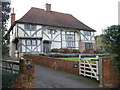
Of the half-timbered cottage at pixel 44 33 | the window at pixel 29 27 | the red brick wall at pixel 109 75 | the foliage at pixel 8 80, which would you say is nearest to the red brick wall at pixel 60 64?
the red brick wall at pixel 109 75

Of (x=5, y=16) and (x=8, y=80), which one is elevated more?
(x=5, y=16)

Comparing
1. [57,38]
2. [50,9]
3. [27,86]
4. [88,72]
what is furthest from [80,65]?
[50,9]

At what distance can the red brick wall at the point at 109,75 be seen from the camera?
656 cm

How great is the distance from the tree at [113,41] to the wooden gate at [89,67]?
887mm

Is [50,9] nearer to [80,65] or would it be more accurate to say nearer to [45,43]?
[45,43]

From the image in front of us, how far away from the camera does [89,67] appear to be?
7695 mm

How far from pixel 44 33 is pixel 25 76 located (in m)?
17.8

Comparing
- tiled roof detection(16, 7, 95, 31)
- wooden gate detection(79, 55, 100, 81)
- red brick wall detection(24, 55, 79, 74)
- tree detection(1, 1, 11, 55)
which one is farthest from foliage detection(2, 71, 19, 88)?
tiled roof detection(16, 7, 95, 31)

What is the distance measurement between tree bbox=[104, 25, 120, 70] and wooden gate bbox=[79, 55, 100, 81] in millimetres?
887

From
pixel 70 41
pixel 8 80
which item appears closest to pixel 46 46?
pixel 70 41

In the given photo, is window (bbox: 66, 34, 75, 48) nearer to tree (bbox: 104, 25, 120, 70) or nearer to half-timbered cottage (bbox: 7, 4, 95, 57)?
half-timbered cottage (bbox: 7, 4, 95, 57)

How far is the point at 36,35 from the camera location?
70.7 ft

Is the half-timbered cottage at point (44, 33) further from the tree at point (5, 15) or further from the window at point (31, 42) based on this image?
the tree at point (5, 15)

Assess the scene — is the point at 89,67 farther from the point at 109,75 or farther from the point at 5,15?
the point at 5,15
